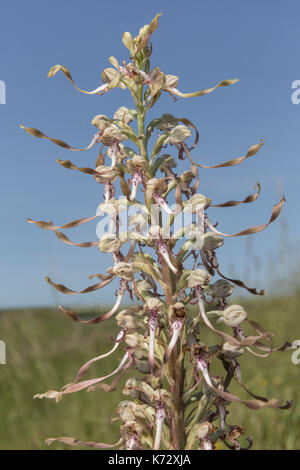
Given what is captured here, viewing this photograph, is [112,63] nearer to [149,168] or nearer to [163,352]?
[149,168]

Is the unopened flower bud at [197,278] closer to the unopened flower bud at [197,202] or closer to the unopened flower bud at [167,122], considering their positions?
the unopened flower bud at [197,202]

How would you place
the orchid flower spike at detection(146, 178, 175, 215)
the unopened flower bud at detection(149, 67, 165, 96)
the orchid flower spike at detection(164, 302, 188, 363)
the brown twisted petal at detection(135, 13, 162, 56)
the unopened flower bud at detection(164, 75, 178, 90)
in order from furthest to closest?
the unopened flower bud at detection(164, 75, 178, 90)
the brown twisted petal at detection(135, 13, 162, 56)
the unopened flower bud at detection(149, 67, 165, 96)
the orchid flower spike at detection(146, 178, 175, 215)
the orchid flower spike at detection(164, 302, 188, 363)

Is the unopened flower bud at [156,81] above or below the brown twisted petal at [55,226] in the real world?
above

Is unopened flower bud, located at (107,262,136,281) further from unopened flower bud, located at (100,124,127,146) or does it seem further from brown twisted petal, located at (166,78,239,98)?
brown twisted petal, located at (166,78,239,98)

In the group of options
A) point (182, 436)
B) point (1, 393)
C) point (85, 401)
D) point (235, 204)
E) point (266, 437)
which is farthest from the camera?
point (1, 393)

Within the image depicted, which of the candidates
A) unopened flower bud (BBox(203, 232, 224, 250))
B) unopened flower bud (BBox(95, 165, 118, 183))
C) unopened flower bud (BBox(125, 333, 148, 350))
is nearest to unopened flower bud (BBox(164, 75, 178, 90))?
unopened flower bud (BBox(95, 165, 118, 183))

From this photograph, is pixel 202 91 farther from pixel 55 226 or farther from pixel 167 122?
pixel 55 226

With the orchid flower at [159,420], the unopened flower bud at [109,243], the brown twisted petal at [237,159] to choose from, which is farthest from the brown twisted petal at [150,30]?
the orchid flower at [159,420]

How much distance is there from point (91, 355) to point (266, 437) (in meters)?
5.36

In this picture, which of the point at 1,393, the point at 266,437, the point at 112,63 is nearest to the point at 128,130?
the point at 112,63

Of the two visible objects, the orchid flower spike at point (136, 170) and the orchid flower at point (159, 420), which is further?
the orchid flower spike at point (136, 170)

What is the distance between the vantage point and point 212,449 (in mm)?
2225

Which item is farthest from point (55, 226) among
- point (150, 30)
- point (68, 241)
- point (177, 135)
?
point (150, 30)

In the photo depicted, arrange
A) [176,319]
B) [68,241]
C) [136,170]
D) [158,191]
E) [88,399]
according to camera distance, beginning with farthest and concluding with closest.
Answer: [88,399]
[68,241]
[136,170]
[158,191]
[176,319]
